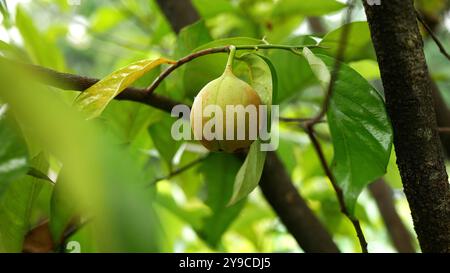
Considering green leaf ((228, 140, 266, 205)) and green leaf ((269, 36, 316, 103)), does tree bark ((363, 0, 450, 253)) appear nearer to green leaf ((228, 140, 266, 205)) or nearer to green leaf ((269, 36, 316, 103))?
green leaf ((228, 140, 266, 205))

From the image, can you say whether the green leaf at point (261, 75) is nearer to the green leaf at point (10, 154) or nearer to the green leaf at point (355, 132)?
the green leaf at point (355, 132)

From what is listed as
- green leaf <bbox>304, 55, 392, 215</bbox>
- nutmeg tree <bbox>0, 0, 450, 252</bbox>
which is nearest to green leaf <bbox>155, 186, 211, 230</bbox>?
nutmeg tree <bbox>0, 0, 450, 252</bbox>

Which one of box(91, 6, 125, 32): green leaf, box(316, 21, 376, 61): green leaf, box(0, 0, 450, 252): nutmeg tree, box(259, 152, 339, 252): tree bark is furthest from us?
box(91, 6, 125, 32): green leaf

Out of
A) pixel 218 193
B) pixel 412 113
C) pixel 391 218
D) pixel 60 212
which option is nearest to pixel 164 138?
pixel 218 193

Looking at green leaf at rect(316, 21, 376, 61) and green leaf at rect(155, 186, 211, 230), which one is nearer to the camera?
green leaf at rect(316, 21, 376, 61)

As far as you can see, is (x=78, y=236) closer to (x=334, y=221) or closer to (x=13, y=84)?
(x=13, y=84)
